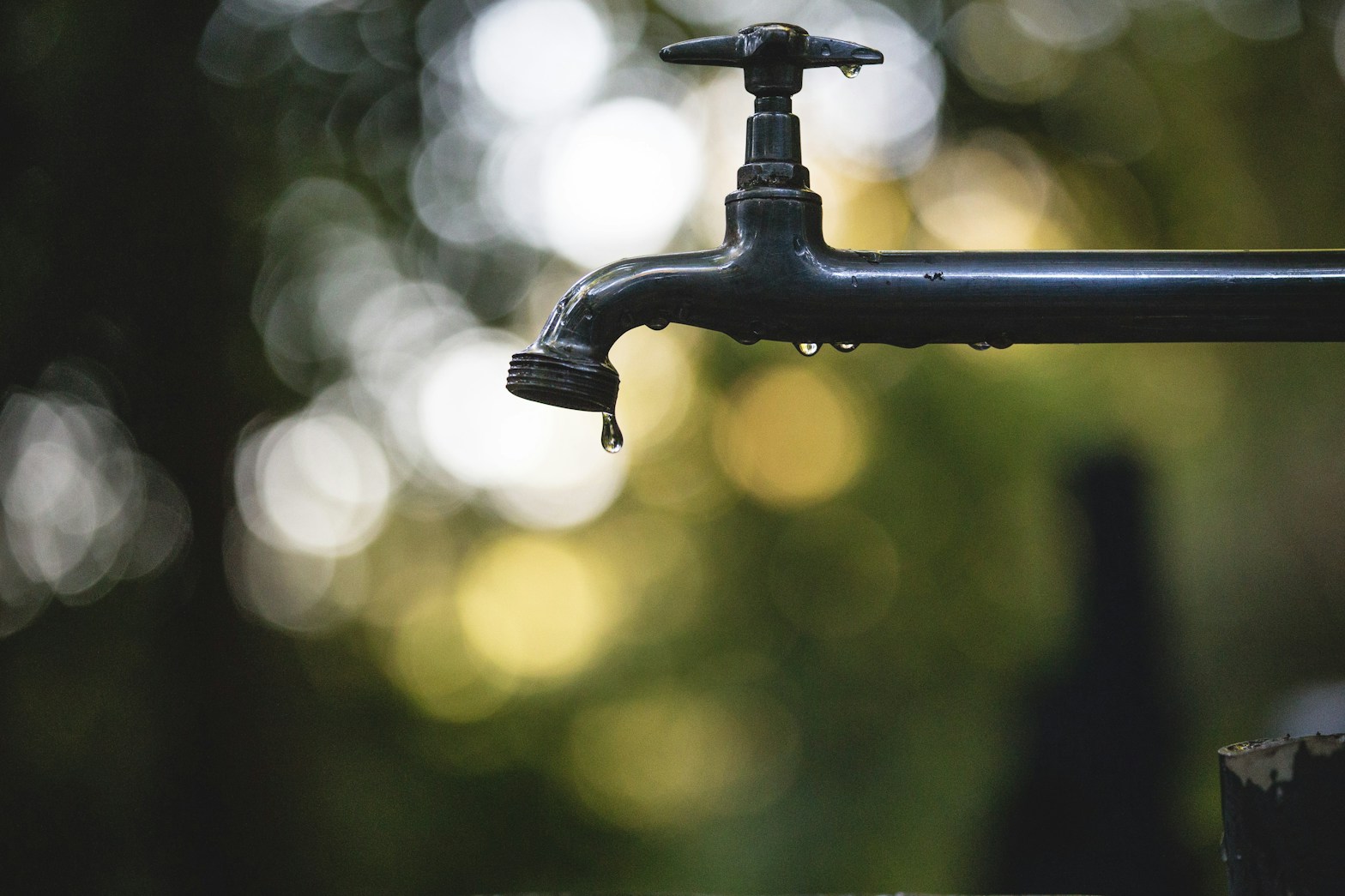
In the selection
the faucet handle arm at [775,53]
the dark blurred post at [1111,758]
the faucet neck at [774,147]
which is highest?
the faucet handle arm at [775,53]

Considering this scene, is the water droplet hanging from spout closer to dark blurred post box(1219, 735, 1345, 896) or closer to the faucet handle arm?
the faucet handle arm

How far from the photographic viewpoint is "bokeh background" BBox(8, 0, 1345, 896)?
10.3 feet

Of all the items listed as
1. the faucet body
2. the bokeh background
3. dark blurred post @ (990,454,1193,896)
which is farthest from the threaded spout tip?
the bokeh background

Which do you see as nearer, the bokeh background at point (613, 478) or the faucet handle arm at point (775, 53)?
the faucet handle arm at point (775, 53)

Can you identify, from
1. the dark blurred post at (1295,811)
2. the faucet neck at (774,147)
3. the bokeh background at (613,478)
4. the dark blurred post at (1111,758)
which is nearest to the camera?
the dark blurred post at (1295,811)

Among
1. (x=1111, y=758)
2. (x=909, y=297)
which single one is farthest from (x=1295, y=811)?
(x=1111, y=758)

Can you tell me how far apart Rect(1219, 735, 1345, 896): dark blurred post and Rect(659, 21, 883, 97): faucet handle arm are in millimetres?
424

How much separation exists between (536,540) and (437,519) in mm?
441

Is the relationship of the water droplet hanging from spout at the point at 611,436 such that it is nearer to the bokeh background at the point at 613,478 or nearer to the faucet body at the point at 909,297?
the faucet body at the point at 909,297

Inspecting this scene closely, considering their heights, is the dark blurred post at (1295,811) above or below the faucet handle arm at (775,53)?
below

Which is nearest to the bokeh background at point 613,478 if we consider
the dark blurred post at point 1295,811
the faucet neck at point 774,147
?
the dark blurred post at point 1295,811

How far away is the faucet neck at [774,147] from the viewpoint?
633 millimetres

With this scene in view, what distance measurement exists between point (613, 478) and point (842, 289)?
3.97m

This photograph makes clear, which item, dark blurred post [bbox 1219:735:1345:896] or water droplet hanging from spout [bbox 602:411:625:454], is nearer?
dark blurred post [bbox 1219:735:1345:896]
